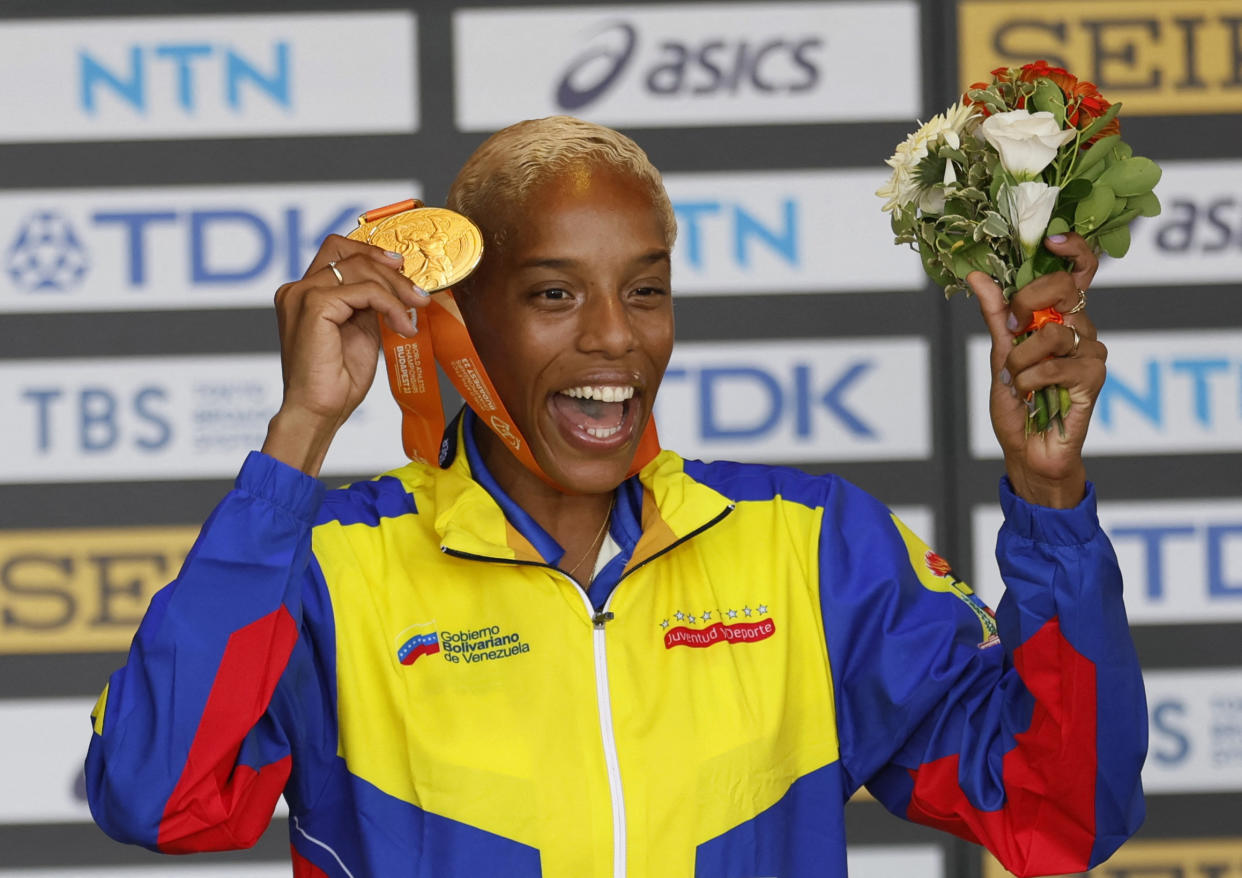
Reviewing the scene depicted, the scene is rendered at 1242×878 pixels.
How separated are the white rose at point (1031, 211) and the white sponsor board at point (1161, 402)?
5.24 ft

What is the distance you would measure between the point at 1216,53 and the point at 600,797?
7.55 ft

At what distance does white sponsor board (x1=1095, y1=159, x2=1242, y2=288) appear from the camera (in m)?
2.89

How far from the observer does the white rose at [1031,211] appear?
4.31ft

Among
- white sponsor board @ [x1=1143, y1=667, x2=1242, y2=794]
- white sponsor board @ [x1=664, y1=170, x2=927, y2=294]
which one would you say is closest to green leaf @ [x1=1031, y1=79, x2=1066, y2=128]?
white sponsor board @ [x1=664, y1=170, x2=927, y2=294]

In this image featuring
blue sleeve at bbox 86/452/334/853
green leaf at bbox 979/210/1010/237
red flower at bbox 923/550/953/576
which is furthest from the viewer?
red flower at bbox 923/550/953/576

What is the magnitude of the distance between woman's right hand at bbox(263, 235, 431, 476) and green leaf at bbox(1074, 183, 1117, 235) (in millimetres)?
637

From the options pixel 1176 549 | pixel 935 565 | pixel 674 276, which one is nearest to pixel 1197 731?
pixel 1176 549

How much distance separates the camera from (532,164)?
149 cm

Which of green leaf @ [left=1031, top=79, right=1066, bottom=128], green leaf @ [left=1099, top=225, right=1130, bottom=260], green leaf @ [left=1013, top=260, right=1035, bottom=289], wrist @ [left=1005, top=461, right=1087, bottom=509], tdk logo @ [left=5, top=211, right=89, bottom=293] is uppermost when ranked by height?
tdk logo @ [left=5, top=211, right=89, bottom=293]

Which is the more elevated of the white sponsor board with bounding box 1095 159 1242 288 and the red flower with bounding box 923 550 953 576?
the white sponsor board with bounding box 1095 159 1242 288

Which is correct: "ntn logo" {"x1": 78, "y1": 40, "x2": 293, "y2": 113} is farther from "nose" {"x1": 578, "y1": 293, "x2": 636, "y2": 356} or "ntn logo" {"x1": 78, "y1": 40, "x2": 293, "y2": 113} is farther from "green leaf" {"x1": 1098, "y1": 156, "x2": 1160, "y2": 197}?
"green leaf" {"x1": 1098, "y1": 156, "x2": 1160, "y2": 197}

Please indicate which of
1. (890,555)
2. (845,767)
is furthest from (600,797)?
(890,555)

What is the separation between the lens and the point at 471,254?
4.56ft

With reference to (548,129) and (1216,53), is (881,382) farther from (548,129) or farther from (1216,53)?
(548,129)
